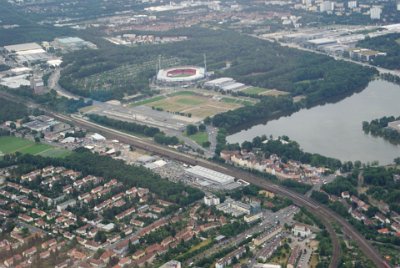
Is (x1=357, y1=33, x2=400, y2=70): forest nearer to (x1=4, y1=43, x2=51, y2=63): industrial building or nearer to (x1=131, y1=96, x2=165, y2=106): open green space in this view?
(x1=131, y1=96, x2=165, y2=106): open green space

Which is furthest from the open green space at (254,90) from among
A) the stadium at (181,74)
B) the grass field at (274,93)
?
the stadium at (181,74)

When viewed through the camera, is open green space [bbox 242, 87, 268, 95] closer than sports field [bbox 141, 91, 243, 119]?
No

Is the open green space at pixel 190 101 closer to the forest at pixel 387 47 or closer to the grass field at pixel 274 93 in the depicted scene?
the grass field at pixel 274 93

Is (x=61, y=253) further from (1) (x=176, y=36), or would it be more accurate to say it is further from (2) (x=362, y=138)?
(1) (x=176, y=36)

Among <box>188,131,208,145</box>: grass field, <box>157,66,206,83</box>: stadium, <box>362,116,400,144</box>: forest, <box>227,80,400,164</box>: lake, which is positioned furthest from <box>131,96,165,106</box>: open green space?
<box>362,116,400,144</box>: forest

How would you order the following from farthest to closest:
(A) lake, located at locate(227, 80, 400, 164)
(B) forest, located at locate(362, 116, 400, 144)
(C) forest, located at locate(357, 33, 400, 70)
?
(C) forest, located at locate(357, 33, 400, 70)
(B) forest, located at locate(362, 116, 400, 144)
(A) lake, located at locate(227, 80, 400, 164)

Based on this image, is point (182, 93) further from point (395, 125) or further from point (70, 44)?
point (70, 44)

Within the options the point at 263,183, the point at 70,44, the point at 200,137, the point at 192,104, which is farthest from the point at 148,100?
the point at 70,44
